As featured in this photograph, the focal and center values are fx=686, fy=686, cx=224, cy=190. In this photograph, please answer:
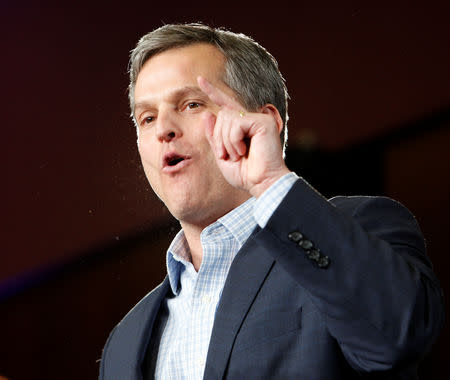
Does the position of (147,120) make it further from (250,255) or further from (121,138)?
(250,255)

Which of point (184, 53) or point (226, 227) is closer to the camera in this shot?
point (226, 227)

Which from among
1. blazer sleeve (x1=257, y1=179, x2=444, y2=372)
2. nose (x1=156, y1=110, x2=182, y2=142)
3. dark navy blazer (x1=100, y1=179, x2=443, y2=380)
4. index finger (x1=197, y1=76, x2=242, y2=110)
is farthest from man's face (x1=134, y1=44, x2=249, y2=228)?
blazer sleeve (x1=257, y1=179, x2=444, y2=372)

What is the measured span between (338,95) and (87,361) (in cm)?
89

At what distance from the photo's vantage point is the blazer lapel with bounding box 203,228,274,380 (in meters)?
1.08

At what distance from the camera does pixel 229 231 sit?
1.34 m

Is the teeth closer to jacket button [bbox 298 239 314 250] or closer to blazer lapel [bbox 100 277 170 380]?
blazer lapel [bbox 100 277 170 380]

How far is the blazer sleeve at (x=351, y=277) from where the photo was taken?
90 cm

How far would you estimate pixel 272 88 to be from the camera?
5.00ft

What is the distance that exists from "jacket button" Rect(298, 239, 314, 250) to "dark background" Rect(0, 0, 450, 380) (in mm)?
740

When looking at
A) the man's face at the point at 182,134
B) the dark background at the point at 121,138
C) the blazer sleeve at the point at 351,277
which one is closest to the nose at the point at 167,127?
the man's face at the point at 182,134

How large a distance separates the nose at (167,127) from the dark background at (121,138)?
10.2 inches

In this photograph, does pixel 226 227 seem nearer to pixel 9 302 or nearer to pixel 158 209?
pixel 158 209

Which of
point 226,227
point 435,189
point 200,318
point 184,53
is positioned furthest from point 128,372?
point 435,189

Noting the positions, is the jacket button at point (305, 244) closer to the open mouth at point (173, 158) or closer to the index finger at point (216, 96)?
the index finger at point (216, 96)
